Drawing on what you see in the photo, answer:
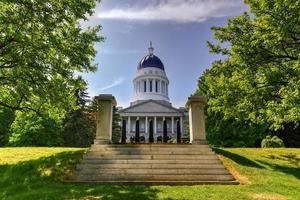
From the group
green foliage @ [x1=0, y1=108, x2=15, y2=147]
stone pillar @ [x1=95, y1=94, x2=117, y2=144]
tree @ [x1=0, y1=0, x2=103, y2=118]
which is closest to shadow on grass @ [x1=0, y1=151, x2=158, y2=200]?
stone pillar @ [x1=95, y1=94, x2=117, y2=144]

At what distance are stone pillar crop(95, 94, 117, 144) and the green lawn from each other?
1.36 m

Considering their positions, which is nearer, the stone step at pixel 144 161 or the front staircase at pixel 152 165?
the front staircase at pixel 152 165

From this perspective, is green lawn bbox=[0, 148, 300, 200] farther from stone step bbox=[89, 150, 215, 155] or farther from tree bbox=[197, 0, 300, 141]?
tree bbox=[197, 0, 300, 141]

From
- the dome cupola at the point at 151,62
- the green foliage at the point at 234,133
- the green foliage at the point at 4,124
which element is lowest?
the green foliage at the point at 234,133

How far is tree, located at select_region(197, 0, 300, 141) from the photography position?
43.3ft

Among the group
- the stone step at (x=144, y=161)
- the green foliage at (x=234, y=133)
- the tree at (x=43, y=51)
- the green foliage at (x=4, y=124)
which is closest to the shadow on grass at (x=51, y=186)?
the stone step at (x=144, y=161)

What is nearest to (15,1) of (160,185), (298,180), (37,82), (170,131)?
(37,82)

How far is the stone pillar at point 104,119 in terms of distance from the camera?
16.0m

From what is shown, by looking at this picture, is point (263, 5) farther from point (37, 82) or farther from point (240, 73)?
point (37, 82)

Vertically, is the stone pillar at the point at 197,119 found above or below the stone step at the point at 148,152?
above

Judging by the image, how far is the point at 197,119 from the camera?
16500mm

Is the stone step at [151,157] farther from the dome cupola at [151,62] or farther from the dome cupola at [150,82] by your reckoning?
the dome cupola at [151,62]

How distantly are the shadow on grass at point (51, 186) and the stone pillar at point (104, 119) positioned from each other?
4.77 ft

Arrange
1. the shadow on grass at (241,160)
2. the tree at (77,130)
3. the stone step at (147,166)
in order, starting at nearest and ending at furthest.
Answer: the stone step at (147,166) → the shadow on grass at (241,160) → the tree at (77,130)
